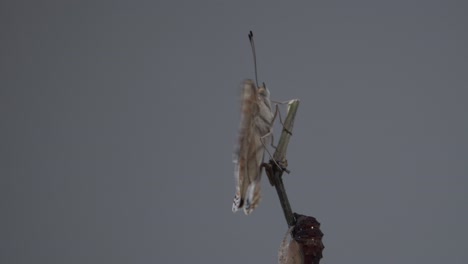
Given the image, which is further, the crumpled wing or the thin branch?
the thin branch

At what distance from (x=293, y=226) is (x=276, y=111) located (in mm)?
274

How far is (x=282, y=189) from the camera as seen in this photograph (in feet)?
4.13

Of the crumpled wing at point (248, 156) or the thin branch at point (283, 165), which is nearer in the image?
the crumpled wing at point (248, 156)

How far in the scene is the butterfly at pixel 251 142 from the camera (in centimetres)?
116

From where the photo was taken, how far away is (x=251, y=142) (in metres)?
1.20

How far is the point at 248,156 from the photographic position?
121 centimetres

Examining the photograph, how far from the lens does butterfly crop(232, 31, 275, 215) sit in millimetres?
1157

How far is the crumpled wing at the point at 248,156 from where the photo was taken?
116 centimetres

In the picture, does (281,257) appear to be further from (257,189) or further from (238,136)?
(238,136)

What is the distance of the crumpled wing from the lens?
3.79ft

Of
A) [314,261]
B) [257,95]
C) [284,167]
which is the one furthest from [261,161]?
[314,261]

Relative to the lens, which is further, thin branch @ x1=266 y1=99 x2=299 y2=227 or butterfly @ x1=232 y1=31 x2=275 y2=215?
thin branch @ x1=266 y1=99 x2=299 y2=227

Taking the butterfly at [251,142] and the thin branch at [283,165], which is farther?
the thin branch at [283,165]

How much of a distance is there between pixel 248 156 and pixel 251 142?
3cm
